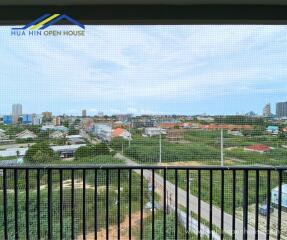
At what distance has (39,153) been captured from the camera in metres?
2.35

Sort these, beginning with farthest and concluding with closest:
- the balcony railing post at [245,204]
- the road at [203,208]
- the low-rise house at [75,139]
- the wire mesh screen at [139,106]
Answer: the low-rise house at [75,139], the wire mesh screen at [139,106], the road at [203,208], the balcony railing post at [245,204]

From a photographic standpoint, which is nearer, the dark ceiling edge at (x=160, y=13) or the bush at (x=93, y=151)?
the dark ceiling edge at (x=160, y=13)

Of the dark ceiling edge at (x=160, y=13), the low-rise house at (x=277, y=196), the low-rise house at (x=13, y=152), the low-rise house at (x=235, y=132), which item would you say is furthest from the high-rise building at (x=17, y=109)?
the low-rise house at (x=277, y=196)

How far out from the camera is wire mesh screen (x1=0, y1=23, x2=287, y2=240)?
2.30m

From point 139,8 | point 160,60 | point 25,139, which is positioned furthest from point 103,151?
point 139,8

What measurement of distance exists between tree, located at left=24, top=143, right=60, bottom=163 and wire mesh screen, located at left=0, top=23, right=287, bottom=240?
0.03 ft

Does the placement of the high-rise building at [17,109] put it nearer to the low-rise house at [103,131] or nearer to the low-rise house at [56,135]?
the low-rise house at [56,135]

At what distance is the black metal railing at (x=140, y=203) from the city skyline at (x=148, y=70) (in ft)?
2.15

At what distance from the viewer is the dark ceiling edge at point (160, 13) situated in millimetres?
2234

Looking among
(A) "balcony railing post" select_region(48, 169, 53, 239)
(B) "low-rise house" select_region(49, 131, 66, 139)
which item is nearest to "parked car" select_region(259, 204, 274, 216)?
(A) "balcony railing post" select_region(48, 169, 53, 239)

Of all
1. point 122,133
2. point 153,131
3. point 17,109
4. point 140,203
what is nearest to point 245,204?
point 140,203

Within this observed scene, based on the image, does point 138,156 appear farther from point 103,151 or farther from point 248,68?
point 248,68

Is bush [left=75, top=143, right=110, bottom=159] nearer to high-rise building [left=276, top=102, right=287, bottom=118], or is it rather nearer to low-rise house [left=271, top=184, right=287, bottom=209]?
low-rise house [left=271, top=184, right=287, bottom=209]

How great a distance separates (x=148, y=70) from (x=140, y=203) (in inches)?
52.3
